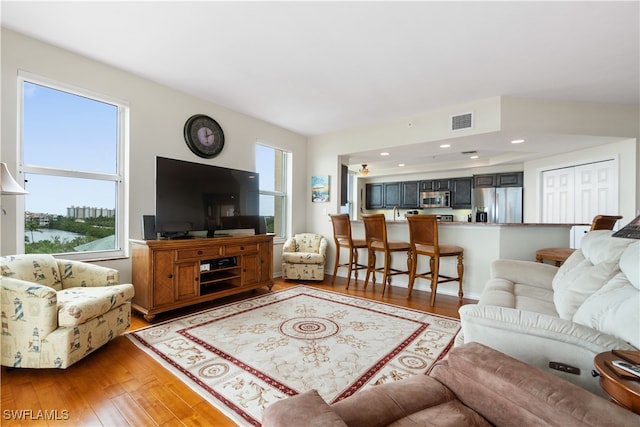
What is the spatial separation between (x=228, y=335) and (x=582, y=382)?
2293 millimetres

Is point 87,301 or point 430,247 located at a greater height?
point 430,247

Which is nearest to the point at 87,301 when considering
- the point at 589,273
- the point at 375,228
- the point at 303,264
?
the point at 303,264

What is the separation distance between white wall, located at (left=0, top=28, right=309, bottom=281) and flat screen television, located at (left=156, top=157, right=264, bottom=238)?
13.4 inches

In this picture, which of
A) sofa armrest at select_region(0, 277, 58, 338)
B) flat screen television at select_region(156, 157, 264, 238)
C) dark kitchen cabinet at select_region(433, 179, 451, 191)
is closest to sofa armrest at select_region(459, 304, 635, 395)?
sofa armrest at select_region(0, 277, 58, 338)

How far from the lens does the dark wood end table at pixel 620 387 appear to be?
0.77m

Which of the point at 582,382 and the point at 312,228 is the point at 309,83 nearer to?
the point at 312,228

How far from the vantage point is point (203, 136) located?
12.3ft

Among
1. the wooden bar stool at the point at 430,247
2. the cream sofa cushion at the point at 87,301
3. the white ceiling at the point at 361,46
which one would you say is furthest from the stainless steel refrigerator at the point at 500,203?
the cream sofa cushion at the point at 87,301

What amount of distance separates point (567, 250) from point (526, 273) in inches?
49.8

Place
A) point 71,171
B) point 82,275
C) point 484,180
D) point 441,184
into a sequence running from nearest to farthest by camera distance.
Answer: point 82,275
point 71,171
point 484,180
point 441,184

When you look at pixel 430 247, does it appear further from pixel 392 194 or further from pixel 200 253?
pixel 392 194

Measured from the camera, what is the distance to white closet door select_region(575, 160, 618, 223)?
12.8 ft

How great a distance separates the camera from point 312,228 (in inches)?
208

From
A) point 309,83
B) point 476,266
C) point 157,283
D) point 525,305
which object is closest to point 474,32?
point 309,83
